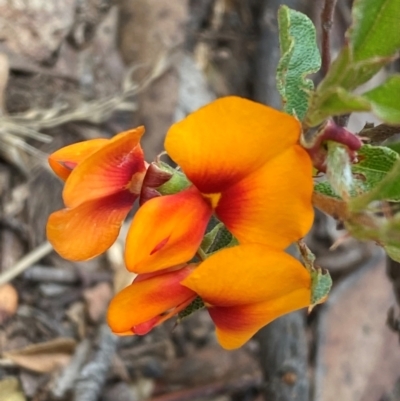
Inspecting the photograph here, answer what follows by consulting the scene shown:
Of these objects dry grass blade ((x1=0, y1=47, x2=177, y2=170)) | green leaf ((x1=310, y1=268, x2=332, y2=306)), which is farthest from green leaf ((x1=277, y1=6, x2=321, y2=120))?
dry grass blade ((x1=0, y1=47, x2=177, y2=170))

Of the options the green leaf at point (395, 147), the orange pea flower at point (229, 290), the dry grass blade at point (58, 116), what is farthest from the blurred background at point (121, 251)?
the orange pea flower at point (229, 290)

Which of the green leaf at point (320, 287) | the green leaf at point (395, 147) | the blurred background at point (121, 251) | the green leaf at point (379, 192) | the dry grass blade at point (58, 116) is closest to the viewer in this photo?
the green leaf at point (379, 192)

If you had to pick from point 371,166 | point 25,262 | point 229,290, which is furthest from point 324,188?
point 25,262

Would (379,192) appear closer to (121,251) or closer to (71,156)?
(71,156)

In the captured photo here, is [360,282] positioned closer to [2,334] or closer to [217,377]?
[217,377]

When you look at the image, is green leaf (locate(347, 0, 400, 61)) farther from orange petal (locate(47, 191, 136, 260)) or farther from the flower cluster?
orange petal (locate(47, 191, 136, 260))

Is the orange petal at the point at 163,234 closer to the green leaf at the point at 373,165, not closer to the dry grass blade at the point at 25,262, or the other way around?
the green leaf at the point at 373,165

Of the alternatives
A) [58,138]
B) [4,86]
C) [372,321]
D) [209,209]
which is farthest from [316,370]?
[209,209]

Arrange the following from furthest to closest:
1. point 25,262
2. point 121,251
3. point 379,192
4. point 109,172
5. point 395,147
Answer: point 121,251, point 25,262, point 395,147, point 109,172, point 379,192
